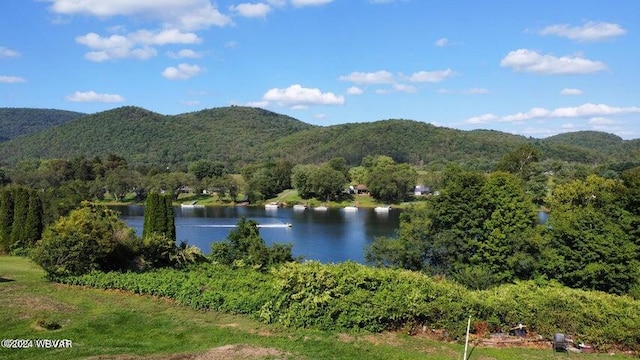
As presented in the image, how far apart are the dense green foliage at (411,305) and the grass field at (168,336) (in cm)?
50

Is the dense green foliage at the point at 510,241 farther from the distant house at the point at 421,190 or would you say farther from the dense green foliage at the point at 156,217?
the distant house at the point at 421,190

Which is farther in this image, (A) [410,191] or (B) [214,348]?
(A) [410,191]

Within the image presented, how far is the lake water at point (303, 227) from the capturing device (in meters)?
50.3

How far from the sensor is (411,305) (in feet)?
50.5

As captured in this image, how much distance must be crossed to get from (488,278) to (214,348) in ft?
Result: 54.0

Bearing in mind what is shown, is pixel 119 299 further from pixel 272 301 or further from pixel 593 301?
pixel 593 301

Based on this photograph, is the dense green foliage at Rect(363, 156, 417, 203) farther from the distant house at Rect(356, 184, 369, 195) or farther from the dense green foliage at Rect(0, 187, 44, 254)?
the dense green foliage at Rect(0, 187, 44, 254)

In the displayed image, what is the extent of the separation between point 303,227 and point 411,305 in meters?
54.0

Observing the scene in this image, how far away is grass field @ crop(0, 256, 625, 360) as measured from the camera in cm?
1316

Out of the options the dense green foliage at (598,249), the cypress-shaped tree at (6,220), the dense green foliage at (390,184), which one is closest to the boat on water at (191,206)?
the dense green foliage at (390,184)

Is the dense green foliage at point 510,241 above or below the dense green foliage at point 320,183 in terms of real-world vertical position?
below

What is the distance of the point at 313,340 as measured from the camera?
47.9 feet

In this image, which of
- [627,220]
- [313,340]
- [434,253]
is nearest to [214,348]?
[313,340]

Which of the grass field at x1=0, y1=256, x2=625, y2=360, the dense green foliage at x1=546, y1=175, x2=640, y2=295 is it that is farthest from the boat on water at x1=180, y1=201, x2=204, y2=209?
the grass field at x1=0, y1=256, x2=625, y2=360
